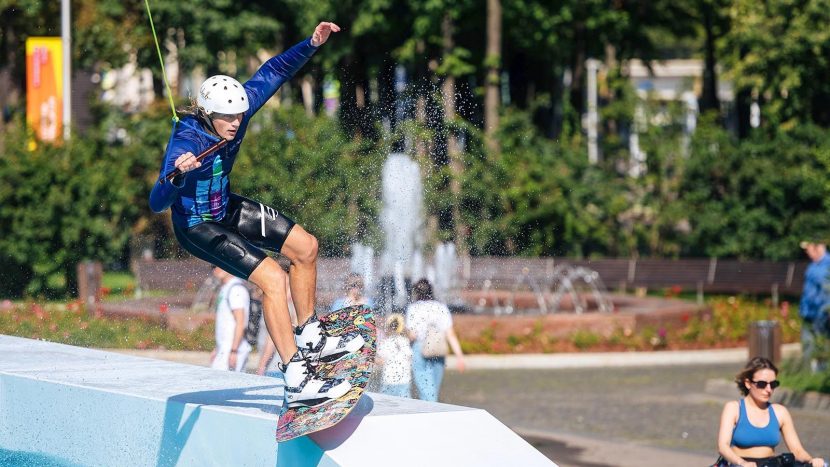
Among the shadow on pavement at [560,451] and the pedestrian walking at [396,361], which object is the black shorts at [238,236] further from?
the shadow on pavement at [560,451]

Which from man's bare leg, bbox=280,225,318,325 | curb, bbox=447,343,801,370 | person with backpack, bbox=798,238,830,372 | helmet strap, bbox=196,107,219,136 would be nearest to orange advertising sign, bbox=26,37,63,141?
curb, bbox=447,343,801,370

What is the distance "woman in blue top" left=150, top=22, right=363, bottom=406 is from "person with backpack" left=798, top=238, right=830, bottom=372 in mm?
8976

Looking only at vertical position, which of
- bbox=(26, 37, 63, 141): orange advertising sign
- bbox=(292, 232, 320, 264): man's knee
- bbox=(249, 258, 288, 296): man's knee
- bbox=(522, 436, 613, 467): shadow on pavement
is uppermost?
bbox=(26, 37, 63, 141): orange advertising sign

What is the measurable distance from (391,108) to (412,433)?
16077mm

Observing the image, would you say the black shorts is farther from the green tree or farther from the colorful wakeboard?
the green tree

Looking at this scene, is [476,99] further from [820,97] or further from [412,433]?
[412,433]

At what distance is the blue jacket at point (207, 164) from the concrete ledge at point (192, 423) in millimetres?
1047

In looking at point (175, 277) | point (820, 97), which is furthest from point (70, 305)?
point (820, 97)

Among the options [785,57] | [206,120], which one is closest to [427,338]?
[206,120]

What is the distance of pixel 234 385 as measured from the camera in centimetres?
842

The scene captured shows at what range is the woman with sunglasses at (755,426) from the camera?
28.8ft

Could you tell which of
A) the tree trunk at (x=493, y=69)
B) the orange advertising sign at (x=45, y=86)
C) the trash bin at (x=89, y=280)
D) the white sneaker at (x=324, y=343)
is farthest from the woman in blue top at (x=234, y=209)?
the orange advertising sign at (x=45, y=86)

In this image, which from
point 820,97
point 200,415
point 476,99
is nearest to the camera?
point 200,415

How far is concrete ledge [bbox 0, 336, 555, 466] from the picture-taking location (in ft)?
21.9
